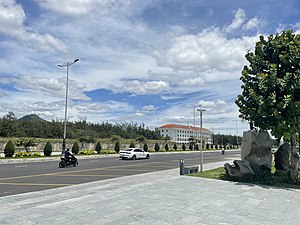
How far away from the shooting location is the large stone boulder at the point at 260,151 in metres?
13.4

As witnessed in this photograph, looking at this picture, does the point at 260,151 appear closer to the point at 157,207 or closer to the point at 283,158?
the point at 283,158

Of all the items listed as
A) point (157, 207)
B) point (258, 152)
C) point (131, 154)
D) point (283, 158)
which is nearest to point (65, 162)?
point (131, 154)

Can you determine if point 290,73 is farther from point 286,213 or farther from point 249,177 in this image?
point 286,213

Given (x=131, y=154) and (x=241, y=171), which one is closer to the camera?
(x=241, y=171)

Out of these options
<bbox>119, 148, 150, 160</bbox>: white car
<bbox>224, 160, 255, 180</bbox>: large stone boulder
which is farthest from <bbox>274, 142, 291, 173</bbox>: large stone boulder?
<bbox>119, 148, 150, 160</bbox>: white car

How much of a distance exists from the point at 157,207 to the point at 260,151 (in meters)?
8.25

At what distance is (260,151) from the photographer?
13617mm

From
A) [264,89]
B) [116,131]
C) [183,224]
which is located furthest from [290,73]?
[116,131]

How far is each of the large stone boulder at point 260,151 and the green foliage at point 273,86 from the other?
3.46 feet

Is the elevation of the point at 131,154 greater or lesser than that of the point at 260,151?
lesser

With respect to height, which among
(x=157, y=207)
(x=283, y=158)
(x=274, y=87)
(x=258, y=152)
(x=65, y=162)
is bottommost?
(x=157, y=207)

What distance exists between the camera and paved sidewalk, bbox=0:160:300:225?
6133 millimetres

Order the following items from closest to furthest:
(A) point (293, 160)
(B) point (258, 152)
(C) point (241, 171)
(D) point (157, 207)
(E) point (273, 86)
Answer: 1. (D) point (157, 207)
2. (E) point (273, 86)
3. (A) point (293, 160)
4. (C) point (241, 171)
5. (B) point (258, 152)

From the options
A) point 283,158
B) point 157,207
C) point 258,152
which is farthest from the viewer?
point 283,158
